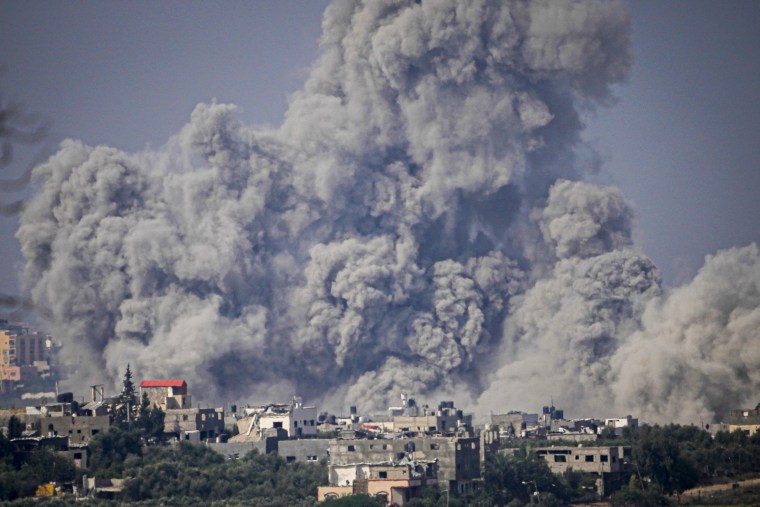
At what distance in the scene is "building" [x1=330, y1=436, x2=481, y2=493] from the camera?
6334 cm

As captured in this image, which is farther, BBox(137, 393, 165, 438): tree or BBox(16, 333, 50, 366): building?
BBox(16, 333, 50, 366): building

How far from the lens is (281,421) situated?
73.2m

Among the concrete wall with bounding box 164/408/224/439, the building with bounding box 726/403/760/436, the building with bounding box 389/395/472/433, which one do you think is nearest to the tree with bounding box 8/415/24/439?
the concrete wall with bounding box 164/408/224/439

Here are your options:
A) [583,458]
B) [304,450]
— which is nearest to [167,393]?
[304,450]

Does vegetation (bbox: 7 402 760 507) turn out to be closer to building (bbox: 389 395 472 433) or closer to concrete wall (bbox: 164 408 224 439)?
concrete wall (bbox: 164 408 224 439)

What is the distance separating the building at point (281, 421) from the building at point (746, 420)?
15501mm

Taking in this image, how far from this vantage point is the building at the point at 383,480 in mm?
60438

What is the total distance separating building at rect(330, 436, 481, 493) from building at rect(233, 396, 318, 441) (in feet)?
20.9

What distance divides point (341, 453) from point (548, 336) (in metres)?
25.4

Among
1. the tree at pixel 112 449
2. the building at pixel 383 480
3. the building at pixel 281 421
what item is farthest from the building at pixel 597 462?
the tree at pixel 112 449

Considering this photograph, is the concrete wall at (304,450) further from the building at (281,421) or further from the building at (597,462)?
the building at (597,462)

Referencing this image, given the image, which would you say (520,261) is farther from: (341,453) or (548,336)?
(341,453)

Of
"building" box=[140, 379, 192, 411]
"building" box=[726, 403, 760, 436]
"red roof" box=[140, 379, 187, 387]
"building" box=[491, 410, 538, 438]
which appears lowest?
"building" box=[726, 403, 760, 436]

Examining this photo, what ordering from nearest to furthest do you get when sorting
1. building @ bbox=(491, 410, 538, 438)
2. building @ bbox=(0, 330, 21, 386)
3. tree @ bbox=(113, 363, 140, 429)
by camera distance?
tree @ bbox=(113, 363, 140, 429)
building @ bbox=(491, 410, 538, 438)
building @ bbox=(0, 330, 21, 386)
